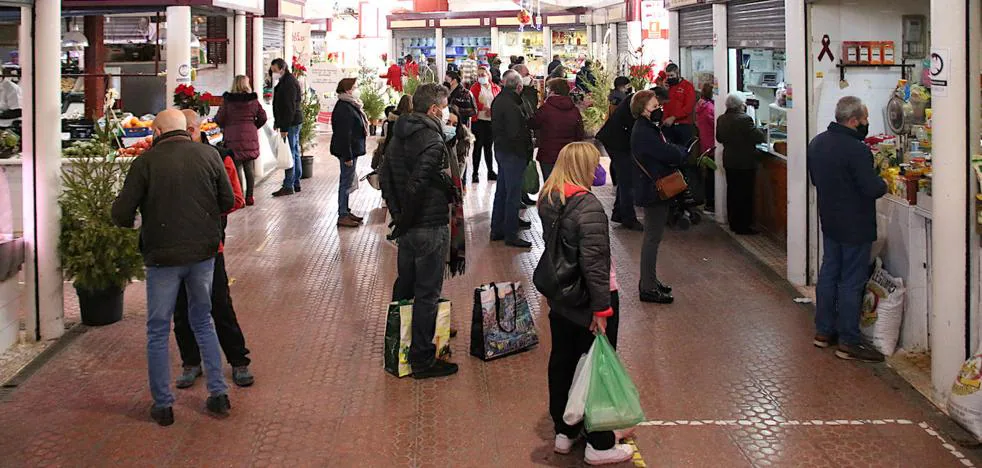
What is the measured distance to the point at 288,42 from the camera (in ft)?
58.0

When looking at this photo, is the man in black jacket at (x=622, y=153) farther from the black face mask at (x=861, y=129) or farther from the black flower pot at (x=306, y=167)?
the black flower pot at (x=306, y=167)

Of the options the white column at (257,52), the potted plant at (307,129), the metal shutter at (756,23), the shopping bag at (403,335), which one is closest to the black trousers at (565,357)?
the shopping bag at (403,335)

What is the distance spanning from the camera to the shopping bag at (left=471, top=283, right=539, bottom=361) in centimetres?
607

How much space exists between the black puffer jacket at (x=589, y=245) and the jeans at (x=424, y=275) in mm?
1255

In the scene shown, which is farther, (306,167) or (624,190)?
(306,167)

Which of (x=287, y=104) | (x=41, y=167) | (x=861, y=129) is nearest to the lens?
(x=861, y=129)

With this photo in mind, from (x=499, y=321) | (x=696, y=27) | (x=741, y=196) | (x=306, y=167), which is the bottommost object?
(x=499, y=321)

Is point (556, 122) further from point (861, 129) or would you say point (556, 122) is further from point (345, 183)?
point (861, 129)

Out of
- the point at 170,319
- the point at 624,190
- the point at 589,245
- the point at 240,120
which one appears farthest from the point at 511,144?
the point at 589,245

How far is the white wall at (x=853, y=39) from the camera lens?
7.65m

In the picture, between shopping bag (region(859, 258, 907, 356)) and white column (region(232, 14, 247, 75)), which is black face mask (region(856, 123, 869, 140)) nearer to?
→ shopping bag (region(859, 258, 907, 356))

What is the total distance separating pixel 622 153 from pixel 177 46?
4947 millimetres

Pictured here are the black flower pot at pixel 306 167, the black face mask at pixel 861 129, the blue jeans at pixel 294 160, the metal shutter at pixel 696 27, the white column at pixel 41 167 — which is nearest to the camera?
the black face mask at pixel 861 129

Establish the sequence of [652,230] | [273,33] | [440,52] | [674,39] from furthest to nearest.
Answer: [440,52], [273,33], [674,39], [652,230]
